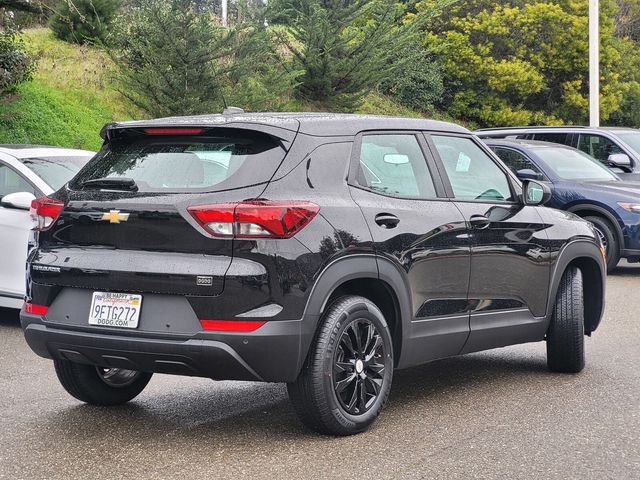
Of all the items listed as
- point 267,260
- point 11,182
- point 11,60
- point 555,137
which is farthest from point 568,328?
point 11,60

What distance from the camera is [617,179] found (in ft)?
47.6

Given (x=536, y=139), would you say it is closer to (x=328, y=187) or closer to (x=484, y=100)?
(x=328, y=187)

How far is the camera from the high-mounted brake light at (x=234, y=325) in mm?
5039

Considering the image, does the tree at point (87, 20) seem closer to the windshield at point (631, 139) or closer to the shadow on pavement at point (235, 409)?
the windshield at point (631, 139)

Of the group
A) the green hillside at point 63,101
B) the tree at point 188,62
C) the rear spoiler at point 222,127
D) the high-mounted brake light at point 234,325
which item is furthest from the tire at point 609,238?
the green hillside at point 63,101

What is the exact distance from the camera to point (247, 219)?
5043 mm

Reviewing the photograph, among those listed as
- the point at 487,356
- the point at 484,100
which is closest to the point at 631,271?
the point at 487,356

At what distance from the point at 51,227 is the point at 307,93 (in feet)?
70.8

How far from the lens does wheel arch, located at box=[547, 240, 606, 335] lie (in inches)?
281

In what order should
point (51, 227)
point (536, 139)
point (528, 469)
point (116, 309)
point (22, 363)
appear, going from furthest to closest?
point (536, 139)
point (22, 363)
point (51, 227)
point (116, 309)
point (528, 469)

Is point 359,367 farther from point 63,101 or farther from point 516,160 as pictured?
point 63,101

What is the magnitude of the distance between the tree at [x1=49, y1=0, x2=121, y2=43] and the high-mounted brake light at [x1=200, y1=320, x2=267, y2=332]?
20034mm

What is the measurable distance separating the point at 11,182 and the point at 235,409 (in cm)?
439

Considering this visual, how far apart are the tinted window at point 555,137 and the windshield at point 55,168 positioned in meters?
8.63
